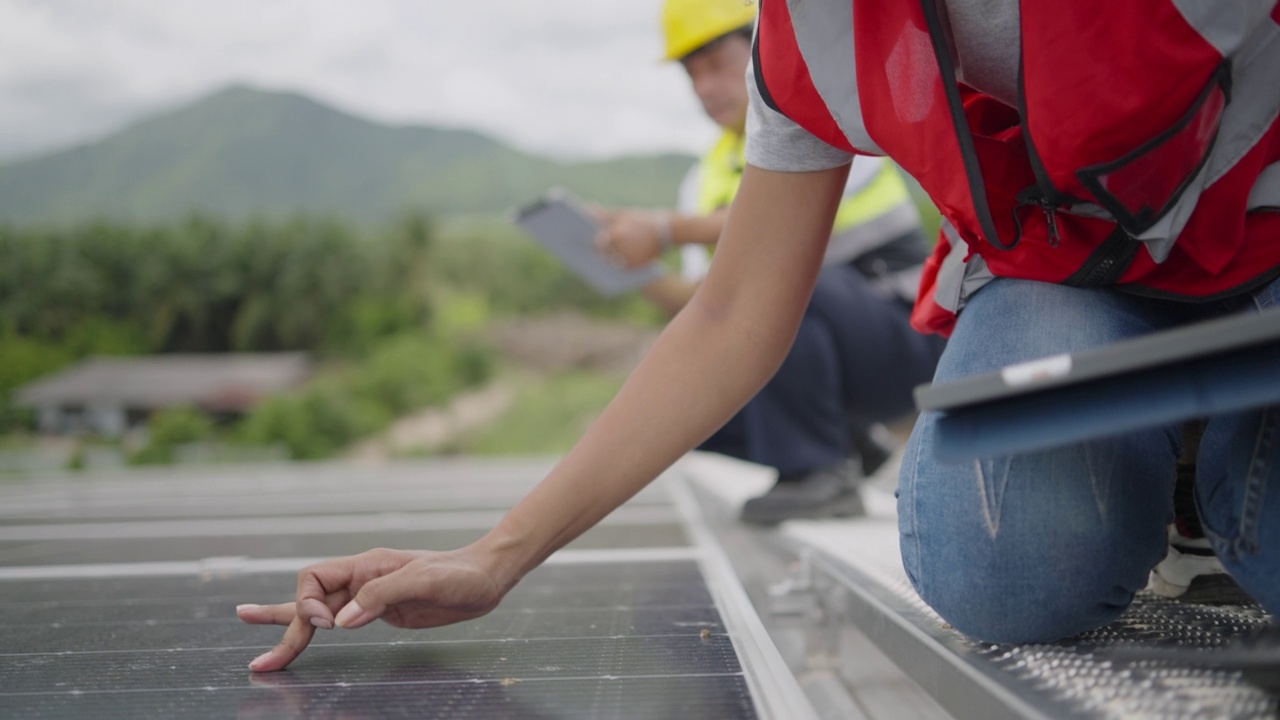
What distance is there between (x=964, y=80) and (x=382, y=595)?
0.81 m

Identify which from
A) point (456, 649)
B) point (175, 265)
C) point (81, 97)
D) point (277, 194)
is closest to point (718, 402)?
point (456, 649)

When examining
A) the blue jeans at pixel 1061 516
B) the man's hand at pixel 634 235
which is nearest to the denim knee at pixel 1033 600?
the blue jeans at pixel 1061 516

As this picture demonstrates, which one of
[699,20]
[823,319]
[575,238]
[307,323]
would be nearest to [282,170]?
[307,323]

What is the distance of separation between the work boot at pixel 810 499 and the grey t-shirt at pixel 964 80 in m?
1.38

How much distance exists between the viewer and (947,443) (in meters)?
0.72

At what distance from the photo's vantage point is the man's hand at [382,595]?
3.35 ft

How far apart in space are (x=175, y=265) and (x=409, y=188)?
21.0 metres

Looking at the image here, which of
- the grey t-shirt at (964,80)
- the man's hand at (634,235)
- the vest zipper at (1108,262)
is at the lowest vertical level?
the vest zipper at (1108,262)

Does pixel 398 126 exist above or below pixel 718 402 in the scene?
above

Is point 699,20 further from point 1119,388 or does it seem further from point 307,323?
Answer: point 307,323

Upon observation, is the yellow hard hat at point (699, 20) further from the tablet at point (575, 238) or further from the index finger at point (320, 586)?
the index finger at point (320, 586)

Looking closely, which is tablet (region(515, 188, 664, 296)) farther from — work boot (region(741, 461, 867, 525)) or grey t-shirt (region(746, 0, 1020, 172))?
grey t-shirt (region(746, 0, 1020, 172))

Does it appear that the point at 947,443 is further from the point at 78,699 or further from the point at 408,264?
the point at 408,264

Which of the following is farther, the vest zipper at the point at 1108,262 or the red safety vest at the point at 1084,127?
the vest zipper at the point at 1108,262
